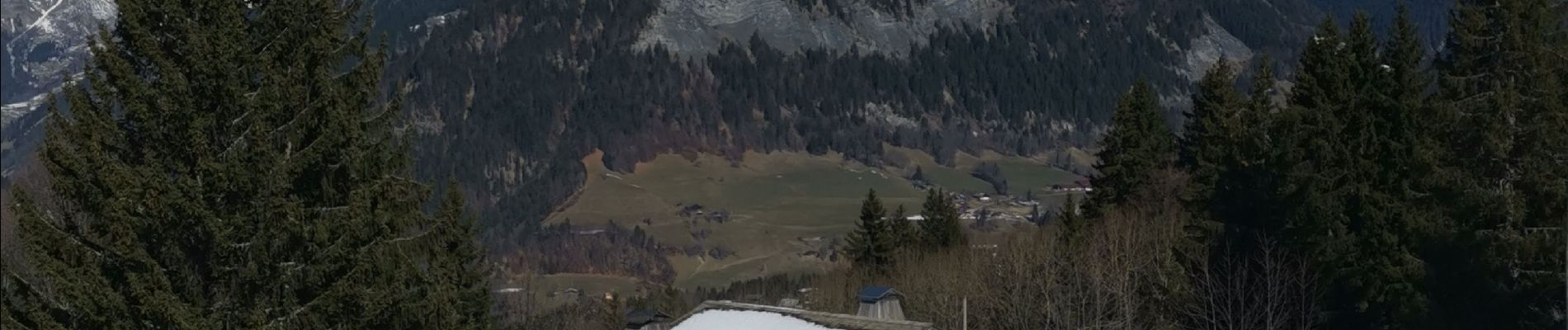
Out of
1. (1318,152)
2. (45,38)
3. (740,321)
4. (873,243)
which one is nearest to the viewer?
(740,321)

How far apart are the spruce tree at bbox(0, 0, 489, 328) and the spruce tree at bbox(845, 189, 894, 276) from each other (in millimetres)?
73861

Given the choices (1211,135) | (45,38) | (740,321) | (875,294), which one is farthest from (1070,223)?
(740,321)

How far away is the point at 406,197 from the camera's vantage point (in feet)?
89.9

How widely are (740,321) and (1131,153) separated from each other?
132 ft

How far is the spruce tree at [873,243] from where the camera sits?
101812 mm

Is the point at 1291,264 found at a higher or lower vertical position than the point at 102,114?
lower

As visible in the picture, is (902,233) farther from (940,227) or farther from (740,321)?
(740,321)

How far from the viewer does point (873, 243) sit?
338ft

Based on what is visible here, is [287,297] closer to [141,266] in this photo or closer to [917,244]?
[141,266]

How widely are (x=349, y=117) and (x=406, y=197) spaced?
4.44 feet

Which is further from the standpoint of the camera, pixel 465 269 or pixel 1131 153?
pixel 1131 153

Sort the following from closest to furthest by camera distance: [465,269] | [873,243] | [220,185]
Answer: [220,185] < [465,269] < [873,243]

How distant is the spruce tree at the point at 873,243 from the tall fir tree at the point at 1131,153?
18.7m

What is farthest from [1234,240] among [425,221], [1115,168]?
[425,221]
